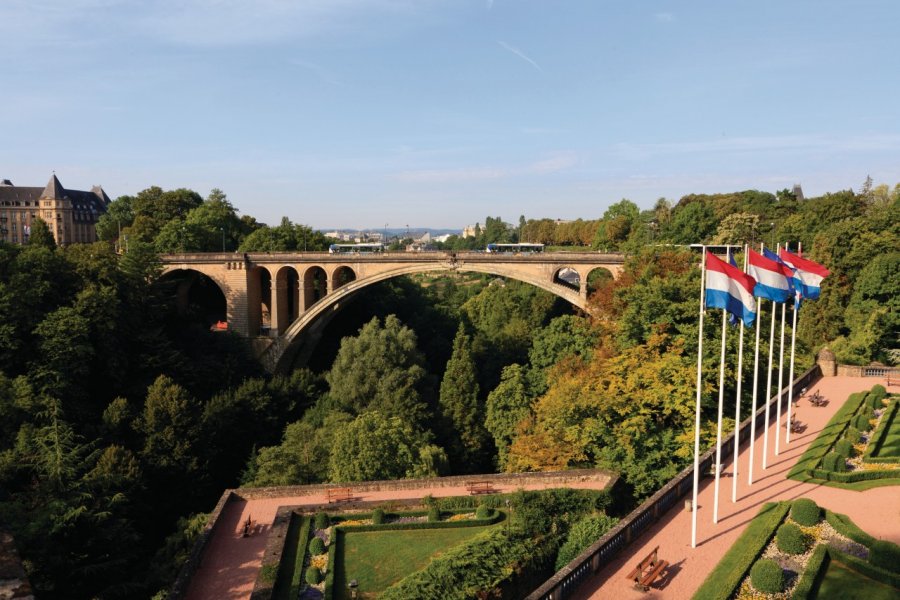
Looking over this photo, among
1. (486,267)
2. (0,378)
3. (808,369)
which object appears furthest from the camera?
(486,267)

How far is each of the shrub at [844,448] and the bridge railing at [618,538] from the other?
304 centimetres

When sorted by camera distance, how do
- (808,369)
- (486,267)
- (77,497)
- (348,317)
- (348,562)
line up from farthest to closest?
(348,317)
(486,267)
(808,369)
(77,497)
(348,562)

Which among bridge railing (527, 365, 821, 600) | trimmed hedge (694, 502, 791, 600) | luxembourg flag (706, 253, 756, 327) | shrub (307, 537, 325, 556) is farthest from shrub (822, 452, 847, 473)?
shrub (307, 537, 325, 556)

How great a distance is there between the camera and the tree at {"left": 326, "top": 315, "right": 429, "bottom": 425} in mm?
35562

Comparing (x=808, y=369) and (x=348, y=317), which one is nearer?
(x=808, y=369)

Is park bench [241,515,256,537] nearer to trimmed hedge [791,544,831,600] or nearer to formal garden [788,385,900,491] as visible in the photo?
trimmed hedge [791,544,831,600]

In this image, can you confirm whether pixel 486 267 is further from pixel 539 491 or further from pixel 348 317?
pixel 539 491

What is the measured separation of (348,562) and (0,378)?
19.7 m

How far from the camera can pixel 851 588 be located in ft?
44.1

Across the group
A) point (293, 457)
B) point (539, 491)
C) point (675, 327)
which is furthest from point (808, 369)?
point (293, 457)

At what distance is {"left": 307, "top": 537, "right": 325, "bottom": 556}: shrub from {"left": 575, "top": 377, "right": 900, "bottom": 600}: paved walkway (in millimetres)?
8768

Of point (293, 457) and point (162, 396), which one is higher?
point (162, 396)

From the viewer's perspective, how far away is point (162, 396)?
30922 millimetres

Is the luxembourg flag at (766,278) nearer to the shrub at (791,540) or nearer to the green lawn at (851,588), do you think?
the shrub at (791,540)
